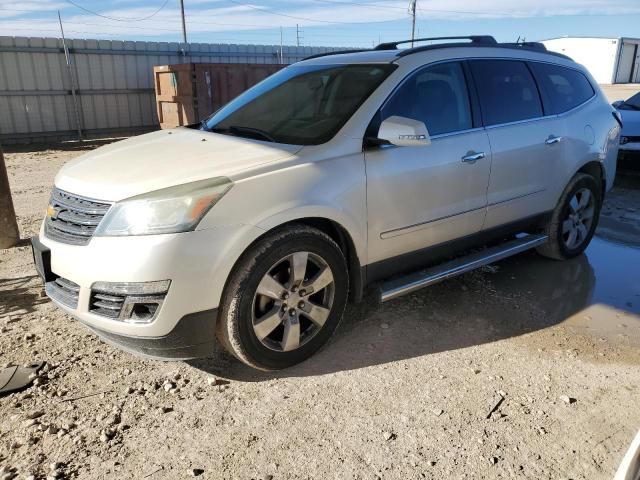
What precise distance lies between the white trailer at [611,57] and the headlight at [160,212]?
54.1 meters

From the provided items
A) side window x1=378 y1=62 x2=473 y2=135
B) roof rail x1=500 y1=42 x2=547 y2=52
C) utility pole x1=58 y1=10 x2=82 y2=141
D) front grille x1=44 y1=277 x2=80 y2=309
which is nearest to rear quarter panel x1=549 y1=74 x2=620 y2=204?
roof rail x1=500 y1=42 x2=547 y2=52

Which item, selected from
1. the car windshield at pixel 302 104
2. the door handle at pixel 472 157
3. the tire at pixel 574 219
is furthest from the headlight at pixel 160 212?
the tire at pixel 574 219

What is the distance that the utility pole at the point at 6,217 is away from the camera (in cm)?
513

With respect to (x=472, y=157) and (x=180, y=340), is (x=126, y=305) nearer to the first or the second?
(x=180, y=340)

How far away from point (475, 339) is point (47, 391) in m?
2.65

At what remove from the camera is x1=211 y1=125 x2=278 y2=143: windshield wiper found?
3549 millimetres

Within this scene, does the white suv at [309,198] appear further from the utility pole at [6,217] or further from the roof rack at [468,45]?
the utility pole at [6,217]

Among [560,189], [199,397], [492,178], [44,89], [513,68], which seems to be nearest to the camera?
[199,397]

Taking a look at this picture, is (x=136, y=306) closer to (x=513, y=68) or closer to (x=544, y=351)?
(x=544, y=351)

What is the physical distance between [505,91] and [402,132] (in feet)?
4.94

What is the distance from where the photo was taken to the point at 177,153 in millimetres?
3328

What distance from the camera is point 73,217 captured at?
3.00 m

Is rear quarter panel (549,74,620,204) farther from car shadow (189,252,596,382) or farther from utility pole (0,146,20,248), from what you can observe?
utility pole (0,146,20,248)

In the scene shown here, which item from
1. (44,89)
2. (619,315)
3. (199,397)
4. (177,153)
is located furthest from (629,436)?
(44,89)
